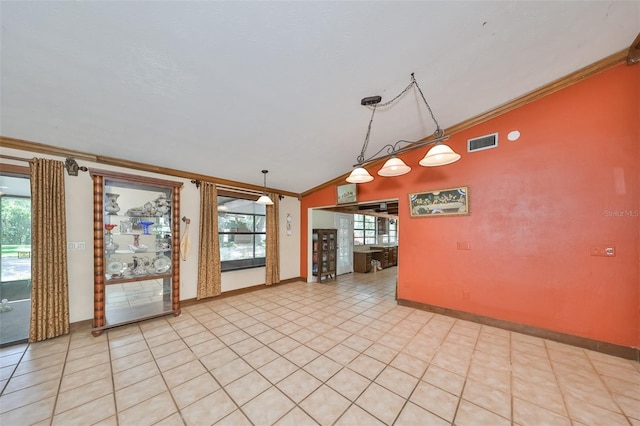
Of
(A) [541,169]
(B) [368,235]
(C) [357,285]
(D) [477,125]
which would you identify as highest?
(D) [477,125]

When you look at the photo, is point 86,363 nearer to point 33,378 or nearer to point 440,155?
point 33,378

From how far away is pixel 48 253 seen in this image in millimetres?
2926

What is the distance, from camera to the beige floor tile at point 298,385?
1.98 m

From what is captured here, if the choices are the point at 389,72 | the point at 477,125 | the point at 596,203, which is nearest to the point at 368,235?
the point at 477,125

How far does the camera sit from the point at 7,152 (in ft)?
9.29

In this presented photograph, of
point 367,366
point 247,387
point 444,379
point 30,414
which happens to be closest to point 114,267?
point 30,414

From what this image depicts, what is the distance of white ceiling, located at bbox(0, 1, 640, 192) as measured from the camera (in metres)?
1.69

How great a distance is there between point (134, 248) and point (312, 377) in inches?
138

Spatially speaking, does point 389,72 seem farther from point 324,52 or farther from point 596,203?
point 596,203

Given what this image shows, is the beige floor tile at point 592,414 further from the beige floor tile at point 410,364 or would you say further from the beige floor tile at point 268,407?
the beige floor tile at point 268,407

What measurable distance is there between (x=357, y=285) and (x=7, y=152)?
6.46 meters

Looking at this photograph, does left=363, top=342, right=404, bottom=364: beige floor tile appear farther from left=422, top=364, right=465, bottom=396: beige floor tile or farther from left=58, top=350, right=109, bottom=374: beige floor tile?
left=58, top=350, right=109, bottom=374: beige floor tile

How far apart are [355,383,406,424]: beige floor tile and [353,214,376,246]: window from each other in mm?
6261

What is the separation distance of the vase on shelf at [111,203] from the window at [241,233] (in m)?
1.70
